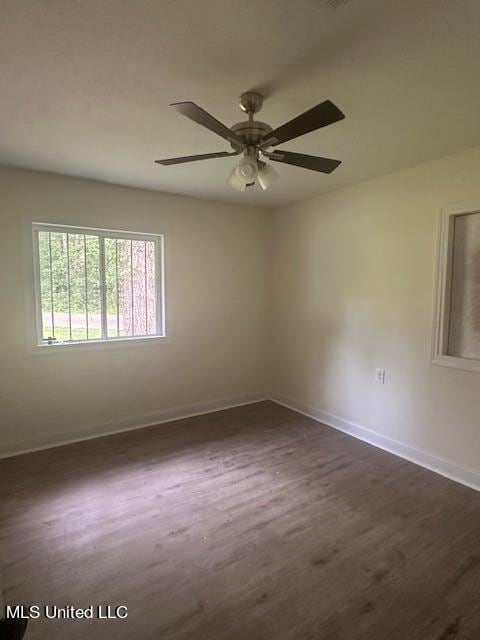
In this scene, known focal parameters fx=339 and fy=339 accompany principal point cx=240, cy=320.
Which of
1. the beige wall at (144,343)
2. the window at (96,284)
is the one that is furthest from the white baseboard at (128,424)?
the window at (96,284)

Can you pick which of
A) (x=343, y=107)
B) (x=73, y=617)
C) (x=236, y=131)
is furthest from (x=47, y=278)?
(x=343, y=107)

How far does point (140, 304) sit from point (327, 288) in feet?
6.56

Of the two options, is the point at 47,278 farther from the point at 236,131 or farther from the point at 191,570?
the point at 191,570

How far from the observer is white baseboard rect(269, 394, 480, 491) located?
8.34 feet

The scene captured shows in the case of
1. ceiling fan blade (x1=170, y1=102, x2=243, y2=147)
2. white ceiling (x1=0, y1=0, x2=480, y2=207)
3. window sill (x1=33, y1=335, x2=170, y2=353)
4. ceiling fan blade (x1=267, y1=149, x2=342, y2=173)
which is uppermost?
white ceiling (x1=0, y1=0, x2=480, y2=207)

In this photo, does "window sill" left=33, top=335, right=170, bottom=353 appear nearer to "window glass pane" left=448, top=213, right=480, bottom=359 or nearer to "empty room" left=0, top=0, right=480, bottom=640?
"empty room" left=0, top=0, right=480, bottom=640

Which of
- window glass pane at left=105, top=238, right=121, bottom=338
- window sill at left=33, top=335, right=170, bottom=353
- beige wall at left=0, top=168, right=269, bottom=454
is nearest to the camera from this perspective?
beige wall at left=0, top=168, right=269, bottom=454

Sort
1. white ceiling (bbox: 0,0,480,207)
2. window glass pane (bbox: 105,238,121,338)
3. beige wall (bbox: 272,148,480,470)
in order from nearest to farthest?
white ceiling (bbox: 0,0,480,207), beige wall (bbox: 272,148,480,470), window glass pane (bbox: 105,238,121,338)

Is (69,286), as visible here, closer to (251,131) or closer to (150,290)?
(150,290)

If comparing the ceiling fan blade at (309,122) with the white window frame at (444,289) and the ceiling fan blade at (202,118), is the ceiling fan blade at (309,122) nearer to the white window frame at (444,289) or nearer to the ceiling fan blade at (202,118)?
the ceiling fan blade at (202,118)

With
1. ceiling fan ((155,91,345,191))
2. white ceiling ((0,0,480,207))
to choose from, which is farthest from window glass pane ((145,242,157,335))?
ceiling fan ((155,91,345,191))

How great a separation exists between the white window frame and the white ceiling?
19.6 inches

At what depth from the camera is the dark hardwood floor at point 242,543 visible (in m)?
1.50

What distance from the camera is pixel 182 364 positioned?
3.81 m
